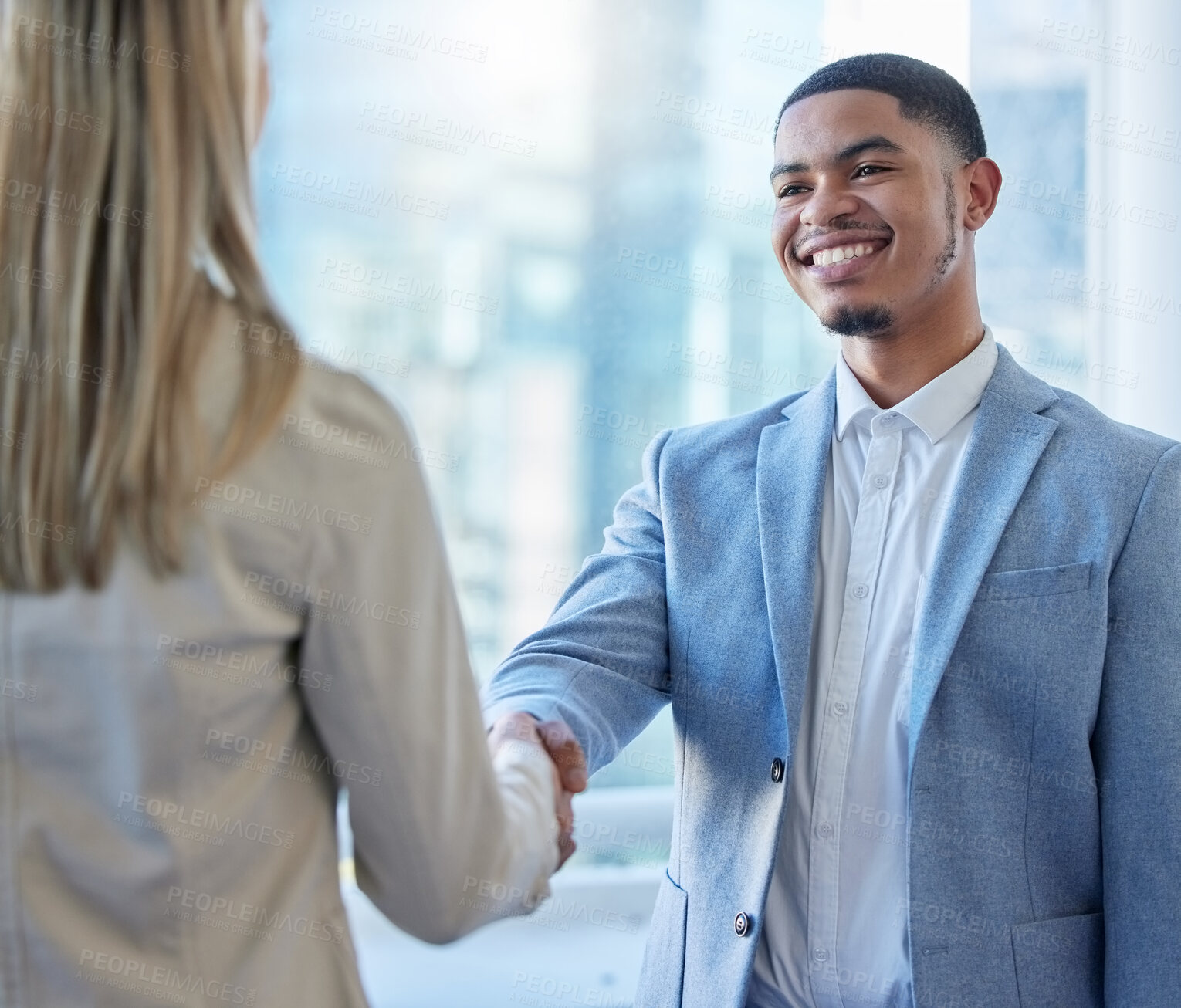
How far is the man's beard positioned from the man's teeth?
8 centimetres

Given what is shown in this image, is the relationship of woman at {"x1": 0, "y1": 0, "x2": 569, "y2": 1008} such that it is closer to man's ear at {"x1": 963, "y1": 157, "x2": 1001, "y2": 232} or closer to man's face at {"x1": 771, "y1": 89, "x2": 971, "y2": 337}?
man's face at {"x1": 771, "y1": 89, "x2": 971, "y2": 337}

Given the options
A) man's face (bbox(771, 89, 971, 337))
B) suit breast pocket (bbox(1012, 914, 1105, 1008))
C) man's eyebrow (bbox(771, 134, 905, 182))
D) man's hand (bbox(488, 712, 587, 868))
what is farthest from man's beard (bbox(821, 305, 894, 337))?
suit breast pocket (bbox(1012, 914, 1105, 1008))

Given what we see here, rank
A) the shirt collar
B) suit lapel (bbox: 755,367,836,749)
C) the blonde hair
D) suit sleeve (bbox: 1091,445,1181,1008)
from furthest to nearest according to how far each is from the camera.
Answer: the shirt collar, suit lapel (bbox: 755,367,836,749), suit sleeve (bbox: 1091,445,1181,1008), the blonde hair

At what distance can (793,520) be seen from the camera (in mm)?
1574

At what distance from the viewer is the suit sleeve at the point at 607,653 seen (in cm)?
154

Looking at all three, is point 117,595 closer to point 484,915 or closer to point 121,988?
point 121,988

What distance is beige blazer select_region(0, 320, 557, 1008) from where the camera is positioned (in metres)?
0.78

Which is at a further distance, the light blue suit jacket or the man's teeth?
the man's teeth

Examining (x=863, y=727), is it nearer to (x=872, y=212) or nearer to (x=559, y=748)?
(x=559, y=748)

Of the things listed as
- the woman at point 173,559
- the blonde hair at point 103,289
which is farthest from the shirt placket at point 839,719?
the blonde hair at point 103,289

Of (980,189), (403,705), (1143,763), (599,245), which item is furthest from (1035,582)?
(599,245)

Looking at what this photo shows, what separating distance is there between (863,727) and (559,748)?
0.40m

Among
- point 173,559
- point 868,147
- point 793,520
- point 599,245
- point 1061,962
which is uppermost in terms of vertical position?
point 868,147

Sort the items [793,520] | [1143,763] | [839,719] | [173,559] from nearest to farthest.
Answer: [173,559]
[1143,763]
[839,719]
[793,520]
